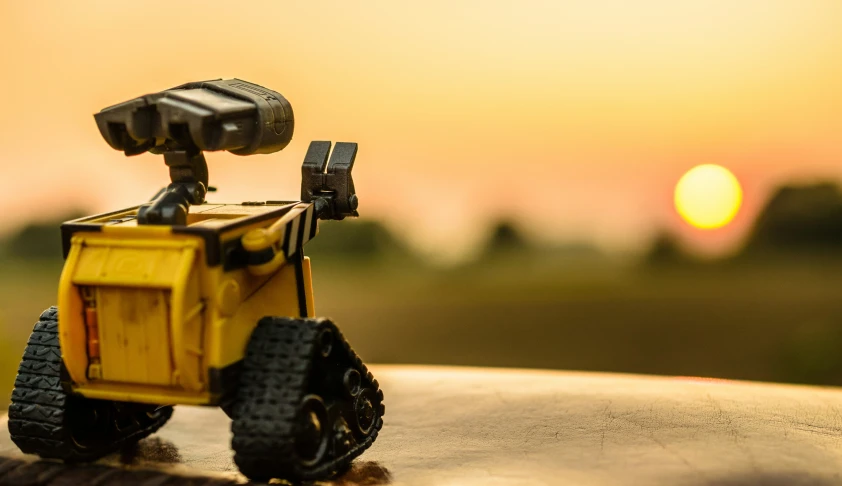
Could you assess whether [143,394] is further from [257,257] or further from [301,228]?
[301,228]

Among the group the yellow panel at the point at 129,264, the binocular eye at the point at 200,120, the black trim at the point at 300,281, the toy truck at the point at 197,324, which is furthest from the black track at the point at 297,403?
the binocular eye at the point at 200,120

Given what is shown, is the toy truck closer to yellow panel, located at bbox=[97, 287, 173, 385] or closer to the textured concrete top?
yellow panel, located at bbox=[97, 287, 173, 385]

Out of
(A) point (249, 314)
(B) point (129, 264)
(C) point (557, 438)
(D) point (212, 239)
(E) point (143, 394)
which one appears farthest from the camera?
(C) point (557, 438)

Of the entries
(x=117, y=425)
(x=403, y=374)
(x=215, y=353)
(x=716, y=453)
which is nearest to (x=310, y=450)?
(x=215, y=353)

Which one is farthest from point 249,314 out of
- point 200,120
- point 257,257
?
point 200,120

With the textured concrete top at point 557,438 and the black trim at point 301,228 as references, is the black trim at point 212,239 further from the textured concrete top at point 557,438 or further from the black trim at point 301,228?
the textured concrete top at point 557,438
